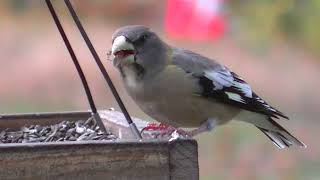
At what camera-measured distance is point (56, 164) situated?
11.9 feet

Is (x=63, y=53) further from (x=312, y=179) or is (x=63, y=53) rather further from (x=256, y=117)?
(x=256, y=117)

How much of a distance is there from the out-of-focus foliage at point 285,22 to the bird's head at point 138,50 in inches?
299

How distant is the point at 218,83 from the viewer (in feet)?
14.9

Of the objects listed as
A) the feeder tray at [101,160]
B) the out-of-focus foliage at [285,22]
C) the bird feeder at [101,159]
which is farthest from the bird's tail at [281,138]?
the out-of-focus foliage at [285,22]

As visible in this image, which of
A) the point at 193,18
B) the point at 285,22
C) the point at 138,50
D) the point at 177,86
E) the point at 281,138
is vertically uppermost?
the point at 138,50

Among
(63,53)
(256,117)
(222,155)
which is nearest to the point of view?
(256,117)

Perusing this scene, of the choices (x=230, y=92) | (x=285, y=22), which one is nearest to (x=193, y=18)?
(x=285, y=22)

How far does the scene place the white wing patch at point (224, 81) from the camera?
454 centimetres

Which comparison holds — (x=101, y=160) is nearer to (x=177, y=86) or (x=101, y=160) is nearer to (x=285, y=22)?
(x=177, y=86)

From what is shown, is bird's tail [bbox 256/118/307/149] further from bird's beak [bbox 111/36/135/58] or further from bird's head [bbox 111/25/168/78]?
bird's beak [bbox 111/36/135/58]

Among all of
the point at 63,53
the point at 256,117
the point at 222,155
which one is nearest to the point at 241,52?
the point at 63,53

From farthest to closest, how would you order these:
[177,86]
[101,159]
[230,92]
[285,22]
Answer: [285,22], [230,92], [177,86], [101,159]

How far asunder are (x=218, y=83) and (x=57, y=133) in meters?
0.70

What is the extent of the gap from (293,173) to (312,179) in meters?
0.17
